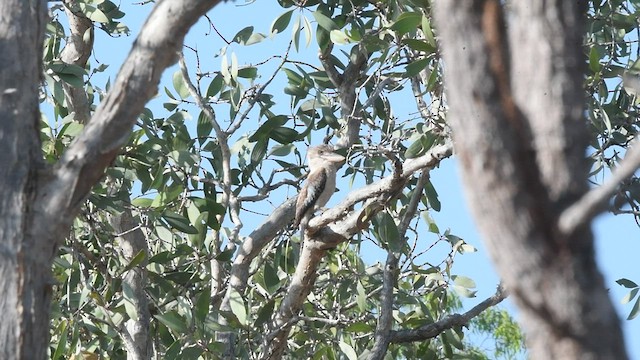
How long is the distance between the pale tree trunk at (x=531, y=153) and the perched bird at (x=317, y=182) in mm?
4723

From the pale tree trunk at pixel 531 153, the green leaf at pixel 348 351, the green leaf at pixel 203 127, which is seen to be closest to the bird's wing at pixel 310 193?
the green leaf at pixel 203 127

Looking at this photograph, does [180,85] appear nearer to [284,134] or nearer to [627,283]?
[284,134]

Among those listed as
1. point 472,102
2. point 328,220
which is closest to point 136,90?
point 472,102

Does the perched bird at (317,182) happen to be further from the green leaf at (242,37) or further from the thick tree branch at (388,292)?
the green leaf at (242,37)

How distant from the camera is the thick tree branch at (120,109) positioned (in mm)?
3064

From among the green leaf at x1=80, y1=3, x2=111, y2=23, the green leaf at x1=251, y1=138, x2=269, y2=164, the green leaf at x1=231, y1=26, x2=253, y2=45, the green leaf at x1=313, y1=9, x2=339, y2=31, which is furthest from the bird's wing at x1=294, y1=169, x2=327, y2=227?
the green leaf at x1=80, y1=3, x2=111, y2=23

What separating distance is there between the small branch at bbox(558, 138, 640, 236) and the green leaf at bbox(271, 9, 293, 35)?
427 cm

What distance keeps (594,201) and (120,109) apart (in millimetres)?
1540

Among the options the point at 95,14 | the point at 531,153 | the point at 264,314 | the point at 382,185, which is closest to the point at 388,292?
the point at 264,314

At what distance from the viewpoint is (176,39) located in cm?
311

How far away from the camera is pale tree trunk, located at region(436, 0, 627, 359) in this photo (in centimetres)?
196

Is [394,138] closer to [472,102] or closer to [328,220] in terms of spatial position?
[328,220]

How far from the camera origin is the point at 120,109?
121 inches

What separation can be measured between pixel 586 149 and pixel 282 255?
4823 mm
